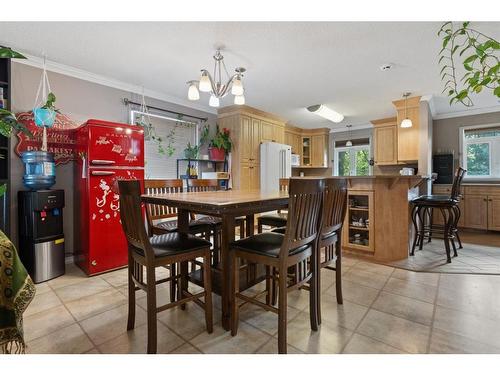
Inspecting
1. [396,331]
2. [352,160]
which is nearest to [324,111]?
[352,160]

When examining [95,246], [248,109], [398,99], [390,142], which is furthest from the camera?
[390,142]

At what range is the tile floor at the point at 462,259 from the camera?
2.81 metres

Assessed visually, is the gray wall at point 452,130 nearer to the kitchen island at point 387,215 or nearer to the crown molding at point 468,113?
the crown molding at point 468,113

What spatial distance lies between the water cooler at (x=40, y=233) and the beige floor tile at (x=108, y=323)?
1.16 metres

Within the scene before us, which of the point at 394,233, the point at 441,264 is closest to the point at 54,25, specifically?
the point at 394,233

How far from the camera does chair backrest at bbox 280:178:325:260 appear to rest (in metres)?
1.42

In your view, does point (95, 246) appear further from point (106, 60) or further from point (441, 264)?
point (441, 264)

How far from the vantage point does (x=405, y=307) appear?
6.55 feet

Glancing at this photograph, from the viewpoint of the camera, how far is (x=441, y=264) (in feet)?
9.74

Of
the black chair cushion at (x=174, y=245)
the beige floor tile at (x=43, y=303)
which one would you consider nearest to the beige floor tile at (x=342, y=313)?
the black chair cushion at (x=174, y=245)

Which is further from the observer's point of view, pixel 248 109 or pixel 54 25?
pixel 248 109

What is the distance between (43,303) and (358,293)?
2.69 metres

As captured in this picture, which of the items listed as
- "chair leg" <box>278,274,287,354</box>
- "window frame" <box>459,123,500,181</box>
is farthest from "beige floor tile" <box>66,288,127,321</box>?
"window frame" <box>459,123,500,181</box>

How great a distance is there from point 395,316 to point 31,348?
2.42 m
